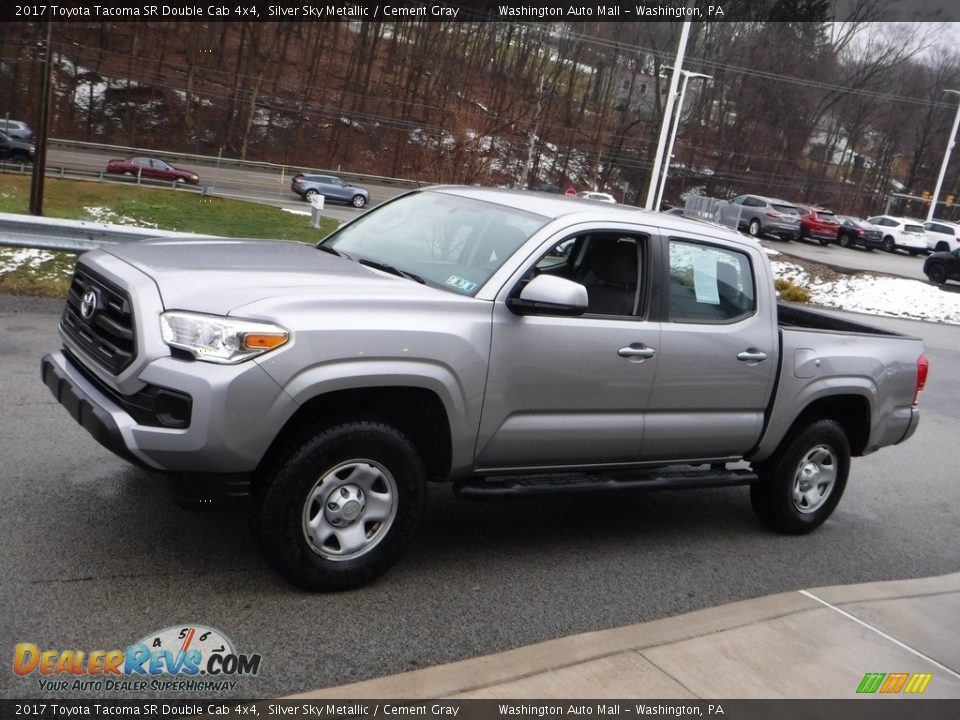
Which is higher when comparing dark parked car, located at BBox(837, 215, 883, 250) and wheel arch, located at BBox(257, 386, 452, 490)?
wheel arch, located at BBox(257, 386, 452, 490)

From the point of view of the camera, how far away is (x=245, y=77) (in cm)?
6862

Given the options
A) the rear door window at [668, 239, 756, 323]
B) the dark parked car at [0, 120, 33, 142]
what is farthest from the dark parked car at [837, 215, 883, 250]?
the rear door window at [668, 239, 756, 323]

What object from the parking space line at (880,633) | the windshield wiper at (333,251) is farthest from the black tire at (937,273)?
the windshield wiper at (333,251)

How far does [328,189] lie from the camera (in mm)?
47750

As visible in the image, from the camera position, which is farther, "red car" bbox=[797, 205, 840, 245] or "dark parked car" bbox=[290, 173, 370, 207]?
"dark parked car" bbox=[290, 173, 370, 207]

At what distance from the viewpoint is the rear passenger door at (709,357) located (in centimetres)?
544

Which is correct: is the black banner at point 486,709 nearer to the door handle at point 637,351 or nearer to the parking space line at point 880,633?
the parking space line at point 880,633

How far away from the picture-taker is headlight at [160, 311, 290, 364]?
4.03m

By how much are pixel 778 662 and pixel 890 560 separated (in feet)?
7.53

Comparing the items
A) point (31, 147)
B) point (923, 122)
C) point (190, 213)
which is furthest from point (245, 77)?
point (923, 122)

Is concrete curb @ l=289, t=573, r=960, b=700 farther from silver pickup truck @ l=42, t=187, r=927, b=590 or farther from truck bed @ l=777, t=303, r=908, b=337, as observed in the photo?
truck bed @ l=777, t=303, r=908, b=337

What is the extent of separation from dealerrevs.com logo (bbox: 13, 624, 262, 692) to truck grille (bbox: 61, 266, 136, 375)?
116 centimetres

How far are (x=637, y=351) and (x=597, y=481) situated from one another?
74 centimetres

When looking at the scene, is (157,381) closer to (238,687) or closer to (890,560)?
(238,687)
